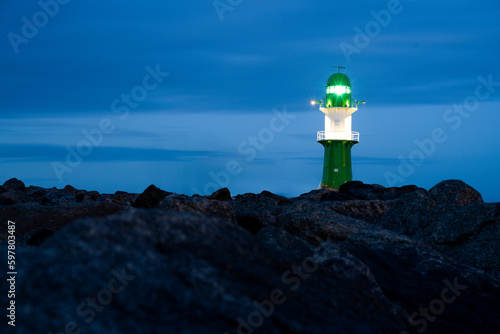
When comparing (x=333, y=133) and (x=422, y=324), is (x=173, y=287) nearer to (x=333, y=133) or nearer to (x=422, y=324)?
(x=422, y=324)

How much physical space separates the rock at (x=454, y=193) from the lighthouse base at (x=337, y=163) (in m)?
33.9

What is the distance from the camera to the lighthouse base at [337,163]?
1689 inches

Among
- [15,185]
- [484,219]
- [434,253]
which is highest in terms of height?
[15,185]

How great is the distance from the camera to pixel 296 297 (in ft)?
10.9

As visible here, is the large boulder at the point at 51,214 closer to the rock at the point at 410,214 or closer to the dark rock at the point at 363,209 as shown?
the dark rock at the point at 363,209

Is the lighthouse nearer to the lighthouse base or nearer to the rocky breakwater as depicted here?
the lighthouse base

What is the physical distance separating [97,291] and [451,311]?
3045 millimetres

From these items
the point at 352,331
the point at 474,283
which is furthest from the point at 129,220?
the point at 474,283

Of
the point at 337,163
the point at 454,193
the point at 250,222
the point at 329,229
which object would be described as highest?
the point at 337,163
